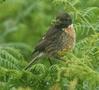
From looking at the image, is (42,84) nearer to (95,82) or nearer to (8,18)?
(95,82)

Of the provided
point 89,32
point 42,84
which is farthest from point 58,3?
point 42,84

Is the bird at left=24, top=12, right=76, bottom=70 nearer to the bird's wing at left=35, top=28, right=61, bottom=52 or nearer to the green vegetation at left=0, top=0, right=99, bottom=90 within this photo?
the bird's wing at left=35, top=28, right=61, bottom=52

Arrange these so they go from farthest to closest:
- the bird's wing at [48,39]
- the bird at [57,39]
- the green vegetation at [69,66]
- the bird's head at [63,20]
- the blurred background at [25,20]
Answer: the blurred background at [25,20] → the bird's wing at [48,39] → the bird at [57,39] → the bird's head at [63,20] → the green vegetation at [69,66]

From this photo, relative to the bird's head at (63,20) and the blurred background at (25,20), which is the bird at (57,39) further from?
the blurred background at (25,20)

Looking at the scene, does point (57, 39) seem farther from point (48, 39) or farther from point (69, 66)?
point (69, 66)

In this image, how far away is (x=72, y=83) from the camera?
518cm

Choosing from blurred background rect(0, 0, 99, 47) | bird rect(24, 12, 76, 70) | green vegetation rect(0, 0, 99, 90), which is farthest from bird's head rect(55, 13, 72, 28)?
blurred background rect(0, 0, 99, 47)

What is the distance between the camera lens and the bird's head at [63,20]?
23.5 feet

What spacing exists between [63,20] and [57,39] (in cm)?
45

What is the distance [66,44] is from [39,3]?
4.18 m

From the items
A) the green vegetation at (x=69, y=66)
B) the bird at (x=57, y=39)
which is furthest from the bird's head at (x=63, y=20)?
the green vegetation at (x=69, y=66)

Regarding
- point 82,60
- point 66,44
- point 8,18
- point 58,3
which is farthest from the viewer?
point 8,18

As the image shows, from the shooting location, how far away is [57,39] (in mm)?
7746

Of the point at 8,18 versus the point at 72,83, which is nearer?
the point at 72,83
